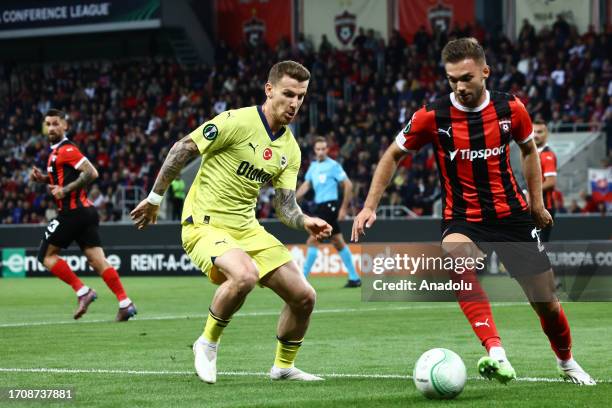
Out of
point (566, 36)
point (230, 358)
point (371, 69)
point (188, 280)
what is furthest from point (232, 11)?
point (230, 358)

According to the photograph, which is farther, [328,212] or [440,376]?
[328,212]

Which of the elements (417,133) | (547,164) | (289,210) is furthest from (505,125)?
(547,164)

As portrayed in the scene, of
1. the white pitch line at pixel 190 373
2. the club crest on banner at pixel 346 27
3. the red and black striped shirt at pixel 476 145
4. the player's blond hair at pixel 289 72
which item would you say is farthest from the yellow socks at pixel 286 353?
the club crest on banner at pixel 346 27

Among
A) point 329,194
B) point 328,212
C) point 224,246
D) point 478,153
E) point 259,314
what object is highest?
point 478,153

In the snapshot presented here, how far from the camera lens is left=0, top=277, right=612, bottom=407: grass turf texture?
23.9ft

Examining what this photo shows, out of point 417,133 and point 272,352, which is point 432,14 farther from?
point 417,133

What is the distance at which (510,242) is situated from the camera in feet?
25.1

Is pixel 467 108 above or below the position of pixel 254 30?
above

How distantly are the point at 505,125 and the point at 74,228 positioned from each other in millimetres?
7943

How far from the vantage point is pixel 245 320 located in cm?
1388

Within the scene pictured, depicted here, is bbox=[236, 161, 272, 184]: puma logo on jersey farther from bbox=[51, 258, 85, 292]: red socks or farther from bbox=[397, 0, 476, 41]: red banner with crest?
bbox=[397, 0, 476, 41]: red banner with crest

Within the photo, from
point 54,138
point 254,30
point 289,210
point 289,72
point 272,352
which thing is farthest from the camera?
point 254,30

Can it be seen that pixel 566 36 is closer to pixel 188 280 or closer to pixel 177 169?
pixel 188 280

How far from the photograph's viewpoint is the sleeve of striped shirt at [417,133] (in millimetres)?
7641
